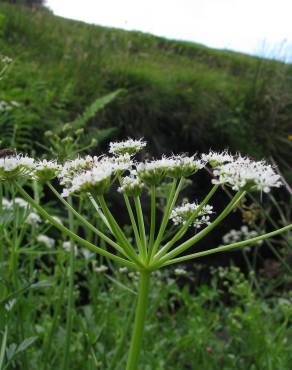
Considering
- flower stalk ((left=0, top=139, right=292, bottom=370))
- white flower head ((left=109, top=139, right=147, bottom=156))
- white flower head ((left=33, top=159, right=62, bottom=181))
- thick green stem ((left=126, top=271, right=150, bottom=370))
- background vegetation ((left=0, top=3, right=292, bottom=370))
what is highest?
background vegetation ((left=0, top=3, right=292, bottom=370))

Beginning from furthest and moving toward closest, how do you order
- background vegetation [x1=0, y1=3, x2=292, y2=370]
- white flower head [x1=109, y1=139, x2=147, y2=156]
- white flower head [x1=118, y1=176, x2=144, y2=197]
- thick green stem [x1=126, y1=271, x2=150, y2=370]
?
background vegetation [x1=0, y1=3, x2=292, y2=370] < white flower head [x1=109, y1=139, x2=147, y2=156] < white flower head [x1=118, y1=176, x2=144, y2=197] < thick green stem [x1=126, y1=271, x2=150, y2=370]

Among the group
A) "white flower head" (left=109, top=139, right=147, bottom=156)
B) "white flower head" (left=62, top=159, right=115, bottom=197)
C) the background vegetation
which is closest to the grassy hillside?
the background vegetation

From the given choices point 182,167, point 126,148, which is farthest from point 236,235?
point 182,167

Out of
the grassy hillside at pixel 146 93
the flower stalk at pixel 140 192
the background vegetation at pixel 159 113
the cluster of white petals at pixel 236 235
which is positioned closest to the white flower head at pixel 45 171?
the flower stalk at pixel 140 192

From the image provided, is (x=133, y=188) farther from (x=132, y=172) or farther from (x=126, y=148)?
(x=126, y=148)

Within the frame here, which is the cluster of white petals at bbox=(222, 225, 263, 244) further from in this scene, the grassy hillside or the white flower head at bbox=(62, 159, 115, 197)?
the white flower head at bbox=(62, 159, 115, 197)

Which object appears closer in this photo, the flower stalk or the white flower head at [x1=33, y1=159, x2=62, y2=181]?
the flower stalk
